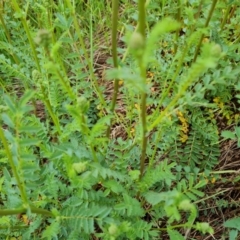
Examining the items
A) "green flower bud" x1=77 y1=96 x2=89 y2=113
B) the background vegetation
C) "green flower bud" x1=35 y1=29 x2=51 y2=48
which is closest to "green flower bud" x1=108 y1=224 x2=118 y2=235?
the background vegetation

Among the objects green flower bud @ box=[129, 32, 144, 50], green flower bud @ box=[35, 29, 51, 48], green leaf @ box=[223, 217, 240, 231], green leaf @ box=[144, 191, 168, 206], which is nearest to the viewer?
green flower bud @ box=[129, 32, 144, 50]

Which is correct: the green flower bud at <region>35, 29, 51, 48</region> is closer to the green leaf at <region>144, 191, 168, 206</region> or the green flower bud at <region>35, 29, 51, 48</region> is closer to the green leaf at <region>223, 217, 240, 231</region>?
the green leaf at <region>144, 191, 168, 206</region>

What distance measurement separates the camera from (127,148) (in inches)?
58.3

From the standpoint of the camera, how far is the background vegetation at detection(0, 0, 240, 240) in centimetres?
115

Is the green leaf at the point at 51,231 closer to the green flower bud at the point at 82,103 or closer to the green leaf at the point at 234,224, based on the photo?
the green flower bud at the point at 82,103

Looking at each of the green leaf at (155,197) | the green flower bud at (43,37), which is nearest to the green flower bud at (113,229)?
the green leaf at (155,197)

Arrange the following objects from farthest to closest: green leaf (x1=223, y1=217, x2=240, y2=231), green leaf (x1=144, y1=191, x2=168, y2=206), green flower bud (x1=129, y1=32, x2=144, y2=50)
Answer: green leaf (x1=223, y1=217, x2=240, y2=231)
green leaf (x1=144, y1=191, x2=168, y2=206)
green flower bud (x1=129, y1=32, x2=144, y2=50)

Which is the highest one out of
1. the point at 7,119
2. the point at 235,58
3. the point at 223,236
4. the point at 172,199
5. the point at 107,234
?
the point at 235,58

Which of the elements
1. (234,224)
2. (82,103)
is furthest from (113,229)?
(234,224)

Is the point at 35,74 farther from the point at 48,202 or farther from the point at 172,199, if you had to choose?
the point at 172,199

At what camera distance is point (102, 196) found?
137cm

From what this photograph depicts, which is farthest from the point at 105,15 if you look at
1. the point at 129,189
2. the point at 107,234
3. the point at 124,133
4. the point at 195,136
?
the point at 107,234

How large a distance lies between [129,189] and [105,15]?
1.21 metres

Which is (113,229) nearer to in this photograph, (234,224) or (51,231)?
(51,231)
